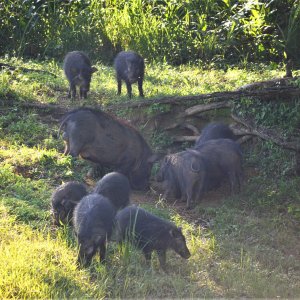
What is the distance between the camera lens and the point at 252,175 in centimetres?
917

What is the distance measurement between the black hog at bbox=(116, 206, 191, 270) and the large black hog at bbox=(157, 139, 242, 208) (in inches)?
80.7

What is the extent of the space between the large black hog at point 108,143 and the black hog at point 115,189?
1.40 meters

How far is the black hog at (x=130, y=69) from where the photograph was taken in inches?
427

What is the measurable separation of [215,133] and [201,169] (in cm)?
91

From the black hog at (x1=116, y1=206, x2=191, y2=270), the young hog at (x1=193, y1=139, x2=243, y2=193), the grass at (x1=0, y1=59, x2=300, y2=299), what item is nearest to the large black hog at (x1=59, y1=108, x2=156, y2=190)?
the grass at (x1=0, y1=59, x2=300, y2=299)

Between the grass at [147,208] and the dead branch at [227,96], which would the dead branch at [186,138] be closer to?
the grass at [147,208]

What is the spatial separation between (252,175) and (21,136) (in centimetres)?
324

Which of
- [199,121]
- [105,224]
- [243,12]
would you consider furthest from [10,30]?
[105,224]

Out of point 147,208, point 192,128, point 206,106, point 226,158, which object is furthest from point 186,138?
point 147,208

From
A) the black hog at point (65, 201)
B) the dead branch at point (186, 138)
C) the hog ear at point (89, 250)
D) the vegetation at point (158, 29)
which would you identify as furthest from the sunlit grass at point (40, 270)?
the vegetation at point (158, 29)

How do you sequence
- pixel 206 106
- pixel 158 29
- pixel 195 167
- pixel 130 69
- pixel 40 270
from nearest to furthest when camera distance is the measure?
pixel 40 270 → pixel 195 167 → pixel 206 106 → pixel 130 69 → pixel 158 29

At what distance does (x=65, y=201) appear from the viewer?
6.85m

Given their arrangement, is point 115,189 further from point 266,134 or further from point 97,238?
point 266,134

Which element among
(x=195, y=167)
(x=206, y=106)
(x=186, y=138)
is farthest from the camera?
(x=186, y=138)
